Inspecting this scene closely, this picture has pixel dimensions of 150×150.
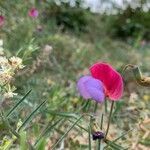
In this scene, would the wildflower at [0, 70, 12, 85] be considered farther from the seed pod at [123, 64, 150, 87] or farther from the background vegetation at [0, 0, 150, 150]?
the seed pod at [123, 64, 150, 87]

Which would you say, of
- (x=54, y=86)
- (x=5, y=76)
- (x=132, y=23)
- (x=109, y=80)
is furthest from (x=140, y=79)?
(x=132, y=23)

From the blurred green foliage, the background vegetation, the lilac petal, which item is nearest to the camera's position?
the lilac petal

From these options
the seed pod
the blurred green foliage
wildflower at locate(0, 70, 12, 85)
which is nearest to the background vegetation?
wildflower at locate(0, 70, 12, 85)

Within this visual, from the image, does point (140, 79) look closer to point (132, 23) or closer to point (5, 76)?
point (5, 76)

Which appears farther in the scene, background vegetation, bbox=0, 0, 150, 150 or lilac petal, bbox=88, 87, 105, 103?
background vegetation, bbox=0, 0, 150, 150

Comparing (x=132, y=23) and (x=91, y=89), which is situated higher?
(x=91, y=89)

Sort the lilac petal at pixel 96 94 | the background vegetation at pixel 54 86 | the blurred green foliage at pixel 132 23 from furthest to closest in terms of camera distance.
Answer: the blurred green foliage at pixel 132 23 < the background vegetation at pixel 54 86 < the lilac petal at pixel 96 94

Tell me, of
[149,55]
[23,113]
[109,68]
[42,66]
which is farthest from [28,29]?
[149,55]

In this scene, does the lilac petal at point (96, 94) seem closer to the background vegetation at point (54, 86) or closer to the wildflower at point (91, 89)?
the wildflower at point (91, 89)

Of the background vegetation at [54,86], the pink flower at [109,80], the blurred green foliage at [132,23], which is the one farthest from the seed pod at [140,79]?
the blurred green foliage at [132,23]
